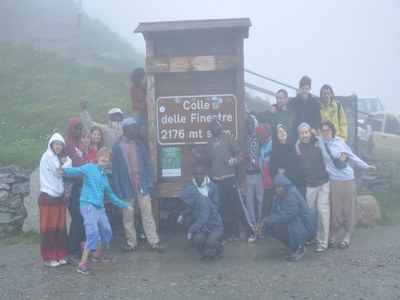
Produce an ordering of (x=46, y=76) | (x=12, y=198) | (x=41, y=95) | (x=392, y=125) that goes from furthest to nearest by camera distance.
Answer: (x=46, y=76)
(x=392, y=125)
(x=41, y=95)
(x=12, y=198)

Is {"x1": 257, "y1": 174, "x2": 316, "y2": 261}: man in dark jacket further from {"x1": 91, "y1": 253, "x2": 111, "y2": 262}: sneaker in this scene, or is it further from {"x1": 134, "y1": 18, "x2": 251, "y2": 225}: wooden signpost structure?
{"x1": 91, "y1": 253, "x2": 111, "y2": 262}: sneaker

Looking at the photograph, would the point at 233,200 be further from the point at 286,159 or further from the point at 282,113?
the point at 282,113

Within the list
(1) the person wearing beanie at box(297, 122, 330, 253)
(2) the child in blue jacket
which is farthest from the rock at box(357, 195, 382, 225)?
(2) the child in blue jacket

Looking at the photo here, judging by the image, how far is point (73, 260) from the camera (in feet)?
23.6

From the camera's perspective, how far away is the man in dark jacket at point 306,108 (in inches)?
338

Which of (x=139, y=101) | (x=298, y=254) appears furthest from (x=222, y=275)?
(x=139, y=101)

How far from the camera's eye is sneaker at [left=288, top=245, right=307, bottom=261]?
23.3ft

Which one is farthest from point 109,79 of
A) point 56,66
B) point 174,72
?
A: point 174,72

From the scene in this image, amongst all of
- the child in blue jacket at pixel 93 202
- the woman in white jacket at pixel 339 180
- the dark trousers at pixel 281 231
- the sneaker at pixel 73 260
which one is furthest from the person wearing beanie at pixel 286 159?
the sneaker at pixel 73 260

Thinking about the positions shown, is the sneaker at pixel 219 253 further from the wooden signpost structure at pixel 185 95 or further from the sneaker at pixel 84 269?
the sneaker at pixel 84 269

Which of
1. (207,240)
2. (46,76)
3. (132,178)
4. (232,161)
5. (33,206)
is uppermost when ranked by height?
(46,76)

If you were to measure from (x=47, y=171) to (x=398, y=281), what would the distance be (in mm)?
4791

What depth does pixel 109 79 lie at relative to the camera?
1738 centimetres

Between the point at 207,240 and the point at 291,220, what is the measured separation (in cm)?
122
